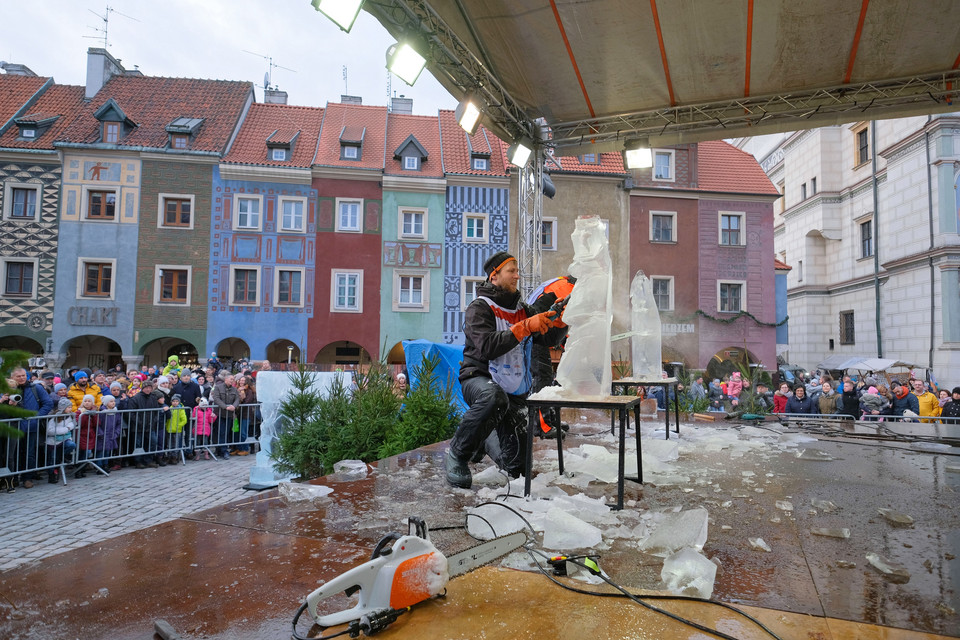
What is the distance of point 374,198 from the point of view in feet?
80.5

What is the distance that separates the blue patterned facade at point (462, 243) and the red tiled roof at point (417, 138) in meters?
1.47

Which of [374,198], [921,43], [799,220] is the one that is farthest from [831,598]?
[799,220]

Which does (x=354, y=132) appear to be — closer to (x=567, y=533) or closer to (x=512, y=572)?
(x=567, y=533)

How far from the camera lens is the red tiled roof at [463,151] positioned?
25.1 metres

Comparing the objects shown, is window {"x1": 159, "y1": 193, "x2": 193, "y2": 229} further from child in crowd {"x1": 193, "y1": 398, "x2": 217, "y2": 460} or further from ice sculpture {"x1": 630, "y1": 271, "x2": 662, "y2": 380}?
ice sculpture {"x1": 630, "y1": 271, "x2": 662, "y2": 380}

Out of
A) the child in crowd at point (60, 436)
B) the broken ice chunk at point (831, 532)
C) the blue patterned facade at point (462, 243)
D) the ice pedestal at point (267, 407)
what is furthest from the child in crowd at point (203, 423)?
the blue patterned facade at point (462, 243)

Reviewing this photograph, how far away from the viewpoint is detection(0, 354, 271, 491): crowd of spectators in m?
8.88

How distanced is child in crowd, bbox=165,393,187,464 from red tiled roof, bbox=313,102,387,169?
15237mm

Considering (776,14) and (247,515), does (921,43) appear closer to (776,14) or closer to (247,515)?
(776,14)

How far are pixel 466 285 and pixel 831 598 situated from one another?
2254 centimetres

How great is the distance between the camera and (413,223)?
80.8ft

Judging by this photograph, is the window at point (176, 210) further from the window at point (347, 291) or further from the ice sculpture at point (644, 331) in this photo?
the ice sculpture at point (644, 331)

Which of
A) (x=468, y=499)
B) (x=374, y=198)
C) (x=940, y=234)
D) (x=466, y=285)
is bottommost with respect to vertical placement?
(x=468, y=499)

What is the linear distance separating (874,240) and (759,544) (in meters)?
26.3
